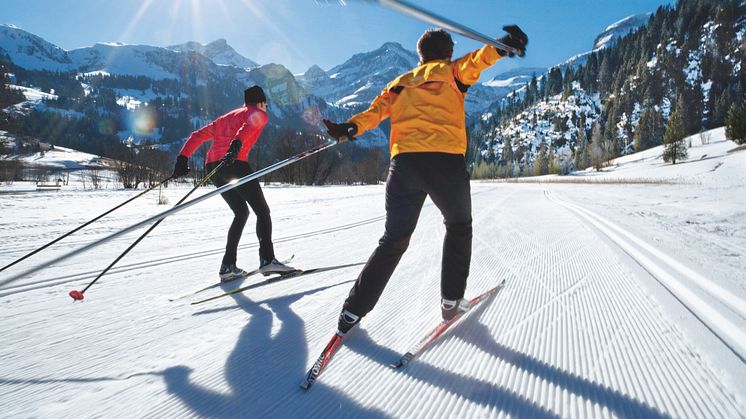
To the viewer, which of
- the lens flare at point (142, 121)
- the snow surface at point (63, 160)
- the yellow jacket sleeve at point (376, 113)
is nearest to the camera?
the yellow jacket sleeve at point (376, 113)

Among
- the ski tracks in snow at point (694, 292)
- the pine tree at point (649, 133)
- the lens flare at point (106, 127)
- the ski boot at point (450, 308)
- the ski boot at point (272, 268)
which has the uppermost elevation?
the lens flare at point (106, 127)

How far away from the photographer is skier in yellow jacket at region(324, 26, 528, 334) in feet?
6.03

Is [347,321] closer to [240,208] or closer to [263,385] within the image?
[263,385]

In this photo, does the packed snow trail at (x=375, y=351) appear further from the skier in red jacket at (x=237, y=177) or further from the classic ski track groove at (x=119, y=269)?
the skier in red jacket at (x=237, y=177)

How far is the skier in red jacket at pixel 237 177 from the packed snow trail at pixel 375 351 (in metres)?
0.32

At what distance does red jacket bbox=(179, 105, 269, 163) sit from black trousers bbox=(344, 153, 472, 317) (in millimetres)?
1822

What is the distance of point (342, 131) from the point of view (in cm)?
213

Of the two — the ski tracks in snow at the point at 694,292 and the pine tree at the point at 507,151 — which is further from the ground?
the pine tree at the point at 507,151

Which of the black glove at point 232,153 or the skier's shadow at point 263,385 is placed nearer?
the skier's shadow at point 263,385

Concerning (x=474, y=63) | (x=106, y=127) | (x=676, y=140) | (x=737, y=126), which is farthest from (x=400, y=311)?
(x=106, y=127)

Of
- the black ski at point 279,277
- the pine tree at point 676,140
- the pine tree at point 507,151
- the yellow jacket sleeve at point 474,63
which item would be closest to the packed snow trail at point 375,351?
the black ski at point 279,277

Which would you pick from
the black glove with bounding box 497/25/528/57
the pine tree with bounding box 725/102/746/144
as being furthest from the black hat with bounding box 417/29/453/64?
the pine tree with bounding box 725/102/746/144

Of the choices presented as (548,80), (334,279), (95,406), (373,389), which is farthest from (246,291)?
(548,80)

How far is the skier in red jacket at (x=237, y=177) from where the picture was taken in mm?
3086
